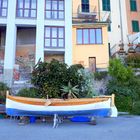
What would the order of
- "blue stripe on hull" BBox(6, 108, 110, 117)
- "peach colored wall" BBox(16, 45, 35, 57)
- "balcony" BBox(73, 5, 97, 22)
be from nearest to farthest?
"blue stripe on hull" BBox(6, 108, 110, 117), "peach colored wall" BBox(16, 45, 35, 57), "balcony" BBox(73, 5, 97, 22)

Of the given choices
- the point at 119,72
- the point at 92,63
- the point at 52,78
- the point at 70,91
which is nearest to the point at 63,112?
the point at 70,91

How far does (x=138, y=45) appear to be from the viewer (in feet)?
86.0

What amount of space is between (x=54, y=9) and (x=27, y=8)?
2.83 metres

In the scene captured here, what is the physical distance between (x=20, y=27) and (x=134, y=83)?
13.5m

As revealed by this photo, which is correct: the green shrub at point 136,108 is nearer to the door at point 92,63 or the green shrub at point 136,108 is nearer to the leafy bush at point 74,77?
the leafy bush at point 74,77

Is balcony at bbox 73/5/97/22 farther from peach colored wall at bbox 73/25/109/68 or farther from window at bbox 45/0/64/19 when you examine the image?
peach colored wall at bbox 73/25/109/68

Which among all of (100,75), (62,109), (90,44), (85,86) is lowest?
(62,109)

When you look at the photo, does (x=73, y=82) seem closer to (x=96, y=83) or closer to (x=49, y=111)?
(x=49, y=111)

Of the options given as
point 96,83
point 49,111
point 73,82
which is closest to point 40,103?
point 49,111

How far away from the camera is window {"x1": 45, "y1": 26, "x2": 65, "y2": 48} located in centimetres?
2308

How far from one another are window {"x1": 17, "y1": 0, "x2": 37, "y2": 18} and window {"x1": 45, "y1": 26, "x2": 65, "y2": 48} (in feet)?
7.31

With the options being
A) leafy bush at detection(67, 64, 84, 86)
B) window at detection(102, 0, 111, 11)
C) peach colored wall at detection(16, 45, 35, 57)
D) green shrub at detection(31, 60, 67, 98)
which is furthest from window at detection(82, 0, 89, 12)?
green shrub at detection(31, 60, 67, 98)

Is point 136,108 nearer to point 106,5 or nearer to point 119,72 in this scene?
point 119,72

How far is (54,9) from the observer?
947 inches
